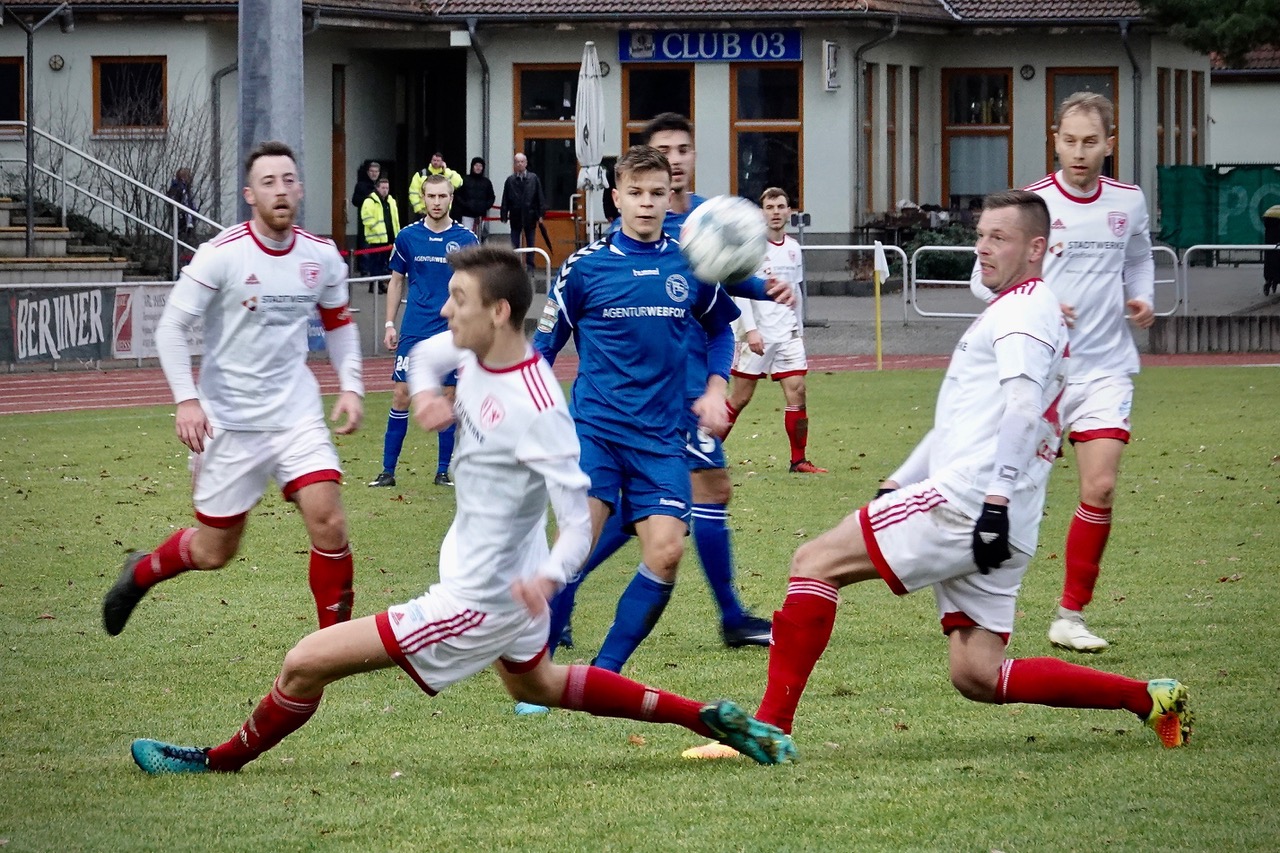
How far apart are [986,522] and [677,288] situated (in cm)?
186

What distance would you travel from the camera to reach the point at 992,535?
549 cm

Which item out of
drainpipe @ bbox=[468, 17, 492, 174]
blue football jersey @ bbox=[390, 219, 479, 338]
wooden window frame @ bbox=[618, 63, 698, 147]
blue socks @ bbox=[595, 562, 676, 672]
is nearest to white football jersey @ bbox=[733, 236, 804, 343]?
blue football jersey @ bbox=[390, 219, 479, 338]

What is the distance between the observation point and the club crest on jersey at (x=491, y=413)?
5.21 meters

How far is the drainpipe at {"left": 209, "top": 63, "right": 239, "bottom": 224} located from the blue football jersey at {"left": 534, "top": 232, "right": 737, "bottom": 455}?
2392 centimetres

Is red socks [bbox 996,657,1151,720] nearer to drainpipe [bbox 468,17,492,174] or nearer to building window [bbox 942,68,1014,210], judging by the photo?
drainpipe [bbox 468,17,492,174]

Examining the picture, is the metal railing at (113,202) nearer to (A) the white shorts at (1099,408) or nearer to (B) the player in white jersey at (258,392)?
(B) the player in white jersey at (258,392)

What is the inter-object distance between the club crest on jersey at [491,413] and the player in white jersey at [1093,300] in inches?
132

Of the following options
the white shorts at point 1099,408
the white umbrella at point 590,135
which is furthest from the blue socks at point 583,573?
the white umbrella at point 590,135

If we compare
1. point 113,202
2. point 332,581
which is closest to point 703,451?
point 332,581

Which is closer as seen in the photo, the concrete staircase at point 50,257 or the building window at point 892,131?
the concrete staircase at point 50,257

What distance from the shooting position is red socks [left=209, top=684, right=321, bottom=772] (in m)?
5.55

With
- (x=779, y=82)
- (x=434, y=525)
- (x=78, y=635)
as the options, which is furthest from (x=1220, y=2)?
(x=78, y=635)

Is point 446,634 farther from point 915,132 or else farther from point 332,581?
point 915,132

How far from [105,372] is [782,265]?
9458 mm
